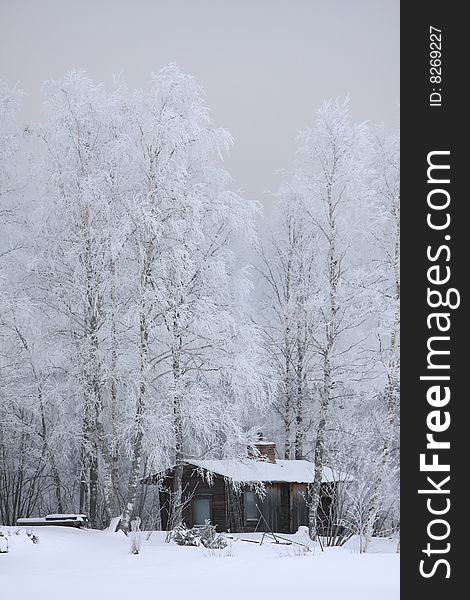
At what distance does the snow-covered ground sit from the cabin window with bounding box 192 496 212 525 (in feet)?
13.7

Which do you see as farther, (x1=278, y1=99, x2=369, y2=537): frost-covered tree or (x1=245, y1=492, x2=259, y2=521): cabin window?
(x1=245, y1=492, x2=259, y2=521): cabin window

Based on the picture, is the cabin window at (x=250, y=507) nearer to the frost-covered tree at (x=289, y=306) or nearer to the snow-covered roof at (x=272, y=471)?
the snow-covered roof at (x=272, y=471)

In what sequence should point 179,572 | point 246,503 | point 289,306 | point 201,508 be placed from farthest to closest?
point 246,503 → point 201,508 → point 289,306 → point 179,572

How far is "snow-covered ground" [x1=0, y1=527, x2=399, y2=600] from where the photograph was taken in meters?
4.67


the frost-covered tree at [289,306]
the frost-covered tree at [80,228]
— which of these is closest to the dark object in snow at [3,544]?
A: the frost-covered tree at [80,228]

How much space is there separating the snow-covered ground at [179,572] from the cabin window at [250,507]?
4277 mm

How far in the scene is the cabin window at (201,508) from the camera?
1122 centimetres

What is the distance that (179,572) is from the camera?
5398 millimetres

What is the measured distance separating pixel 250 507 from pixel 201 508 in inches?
27.1

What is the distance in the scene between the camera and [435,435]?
14.3 feet

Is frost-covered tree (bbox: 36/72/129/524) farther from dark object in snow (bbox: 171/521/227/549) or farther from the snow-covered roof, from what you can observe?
the snow-covered roof

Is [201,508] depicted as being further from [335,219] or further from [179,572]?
[179,572]

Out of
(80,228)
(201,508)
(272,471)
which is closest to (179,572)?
(80,228)

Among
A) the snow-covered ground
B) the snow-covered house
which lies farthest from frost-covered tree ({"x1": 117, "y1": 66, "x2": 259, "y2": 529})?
the snow-covered house
